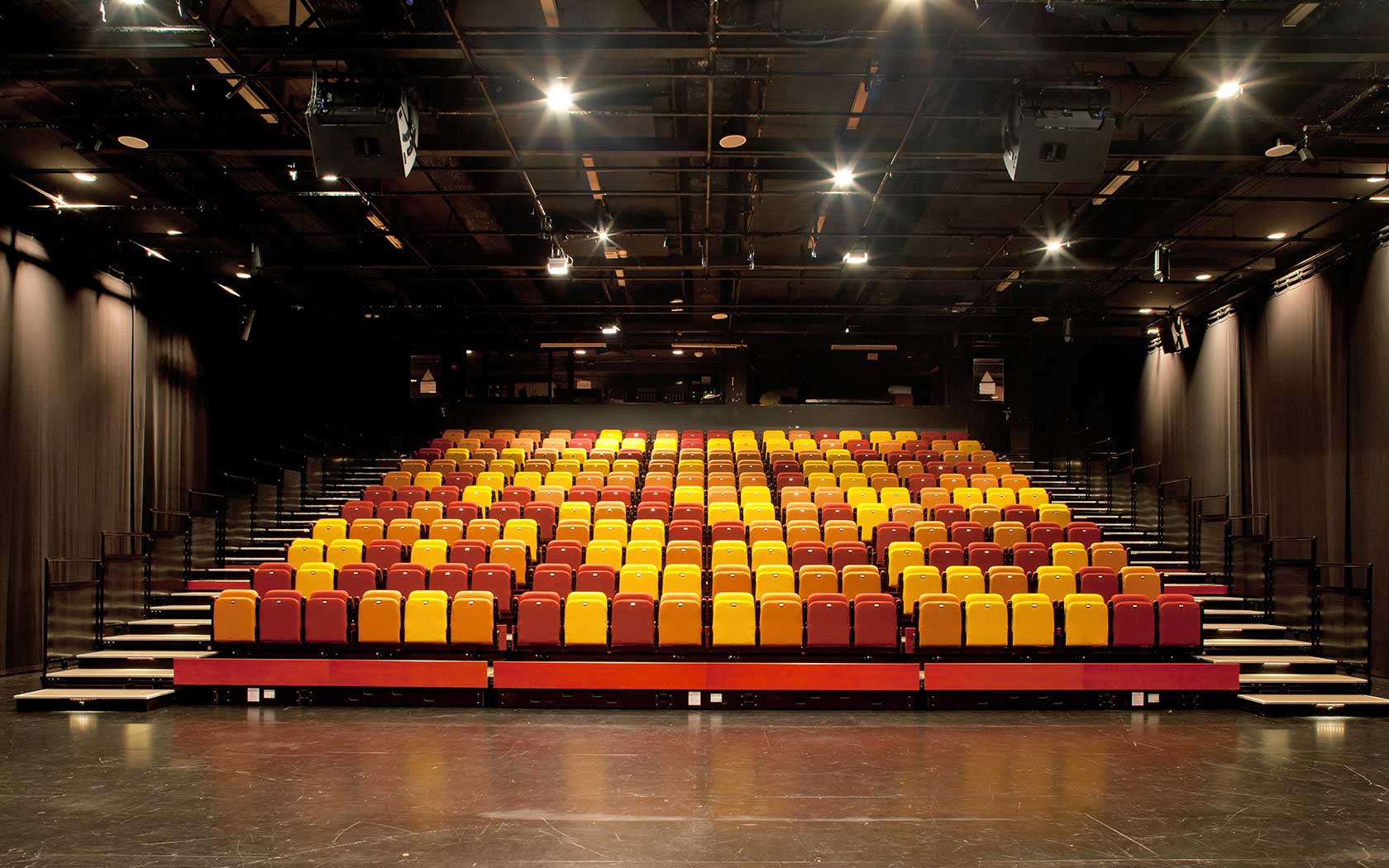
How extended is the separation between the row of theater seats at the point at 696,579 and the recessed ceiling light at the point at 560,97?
3758mm

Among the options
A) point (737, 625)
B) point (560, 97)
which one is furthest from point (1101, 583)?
point (560, 97)

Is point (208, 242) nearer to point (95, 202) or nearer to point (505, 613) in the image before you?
point (95, 202)

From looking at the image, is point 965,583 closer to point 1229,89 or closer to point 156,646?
point 1229,89

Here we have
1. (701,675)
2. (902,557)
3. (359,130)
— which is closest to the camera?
(359,130)

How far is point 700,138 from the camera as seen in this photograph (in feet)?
25.9

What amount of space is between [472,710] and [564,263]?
5054mm

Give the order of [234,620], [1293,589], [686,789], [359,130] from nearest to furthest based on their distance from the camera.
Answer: [686,789]
[359,130]
[234,620]
[1293,589]

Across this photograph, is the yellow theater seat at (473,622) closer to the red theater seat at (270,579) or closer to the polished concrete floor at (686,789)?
the polished concrete floor at (686,789)

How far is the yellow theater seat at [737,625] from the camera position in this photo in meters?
7.12

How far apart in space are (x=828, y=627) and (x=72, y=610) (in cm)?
691

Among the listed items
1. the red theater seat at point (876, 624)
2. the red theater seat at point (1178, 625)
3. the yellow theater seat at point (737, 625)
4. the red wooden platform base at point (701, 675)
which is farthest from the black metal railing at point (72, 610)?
the red theater seat at point (1178, 625)

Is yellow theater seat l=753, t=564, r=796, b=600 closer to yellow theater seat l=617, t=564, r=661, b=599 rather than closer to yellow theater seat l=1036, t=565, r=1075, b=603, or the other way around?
yellow theater seat l=617, t=564, r=661, b=599

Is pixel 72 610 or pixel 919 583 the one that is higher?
pixel 919 583

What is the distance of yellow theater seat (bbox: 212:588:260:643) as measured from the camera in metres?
7.25
